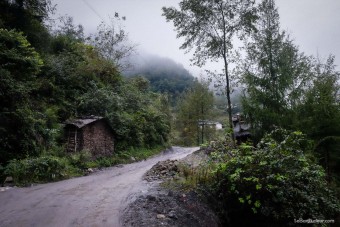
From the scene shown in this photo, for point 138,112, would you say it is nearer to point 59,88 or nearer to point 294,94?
point 59,88

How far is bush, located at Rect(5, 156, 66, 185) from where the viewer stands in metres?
11.3

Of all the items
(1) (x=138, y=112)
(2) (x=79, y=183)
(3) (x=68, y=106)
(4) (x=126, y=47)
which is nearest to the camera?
(2) (x=79, y=183)

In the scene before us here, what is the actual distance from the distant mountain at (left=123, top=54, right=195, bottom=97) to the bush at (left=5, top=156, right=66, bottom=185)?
52321 millimetres

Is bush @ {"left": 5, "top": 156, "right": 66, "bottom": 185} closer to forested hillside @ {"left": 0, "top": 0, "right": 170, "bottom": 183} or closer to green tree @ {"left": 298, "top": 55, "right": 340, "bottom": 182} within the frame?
forested hillside @ {"left": 0, "top": 0, "right": 170, "bottom": 183}

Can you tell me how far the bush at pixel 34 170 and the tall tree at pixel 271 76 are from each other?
10.4 m

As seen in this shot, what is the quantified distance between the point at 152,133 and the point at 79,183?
55.4 ft

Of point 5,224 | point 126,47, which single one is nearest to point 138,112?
point 126,47

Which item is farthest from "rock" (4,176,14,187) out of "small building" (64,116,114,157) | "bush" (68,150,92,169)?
"small building" (64,116,114,157)

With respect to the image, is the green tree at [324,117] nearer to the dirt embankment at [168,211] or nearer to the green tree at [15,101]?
the dirt embankment at [168,211]

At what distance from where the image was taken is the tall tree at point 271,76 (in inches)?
538

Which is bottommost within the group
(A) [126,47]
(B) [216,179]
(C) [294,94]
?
(B) [216,179]

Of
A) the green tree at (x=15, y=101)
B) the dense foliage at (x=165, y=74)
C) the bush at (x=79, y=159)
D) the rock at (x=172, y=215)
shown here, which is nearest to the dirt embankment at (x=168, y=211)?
the rock at (x=172, y=215)

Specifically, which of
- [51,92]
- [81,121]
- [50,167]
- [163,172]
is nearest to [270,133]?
[163,172]

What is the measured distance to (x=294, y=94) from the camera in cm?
1352
